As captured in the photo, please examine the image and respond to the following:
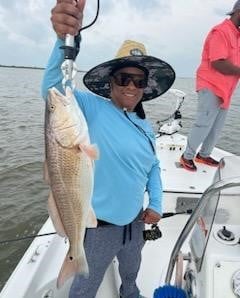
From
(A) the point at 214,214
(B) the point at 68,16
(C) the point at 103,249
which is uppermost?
(B) the point at 68,16

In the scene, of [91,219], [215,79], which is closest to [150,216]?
[91,219]

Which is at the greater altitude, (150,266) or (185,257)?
(185,257)

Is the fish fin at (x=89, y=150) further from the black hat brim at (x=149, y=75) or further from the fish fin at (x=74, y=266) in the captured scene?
the black hat brim at (x=149, y=75)

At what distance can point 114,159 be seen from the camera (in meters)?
2.11

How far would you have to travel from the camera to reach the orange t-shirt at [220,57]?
4.10 metres

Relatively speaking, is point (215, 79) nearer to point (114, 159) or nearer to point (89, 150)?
point (114, 159)

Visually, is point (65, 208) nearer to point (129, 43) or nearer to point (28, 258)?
point (129, 43)

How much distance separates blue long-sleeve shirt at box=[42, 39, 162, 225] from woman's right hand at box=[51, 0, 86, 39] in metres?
0.50

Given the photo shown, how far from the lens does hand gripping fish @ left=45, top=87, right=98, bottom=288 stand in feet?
5.10

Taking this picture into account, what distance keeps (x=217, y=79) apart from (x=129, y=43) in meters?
2.24

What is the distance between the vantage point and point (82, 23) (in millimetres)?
1651

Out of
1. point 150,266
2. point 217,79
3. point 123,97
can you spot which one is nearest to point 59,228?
point 123,97

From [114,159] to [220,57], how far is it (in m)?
2.46

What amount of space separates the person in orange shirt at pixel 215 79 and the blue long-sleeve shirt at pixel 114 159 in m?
2.26
